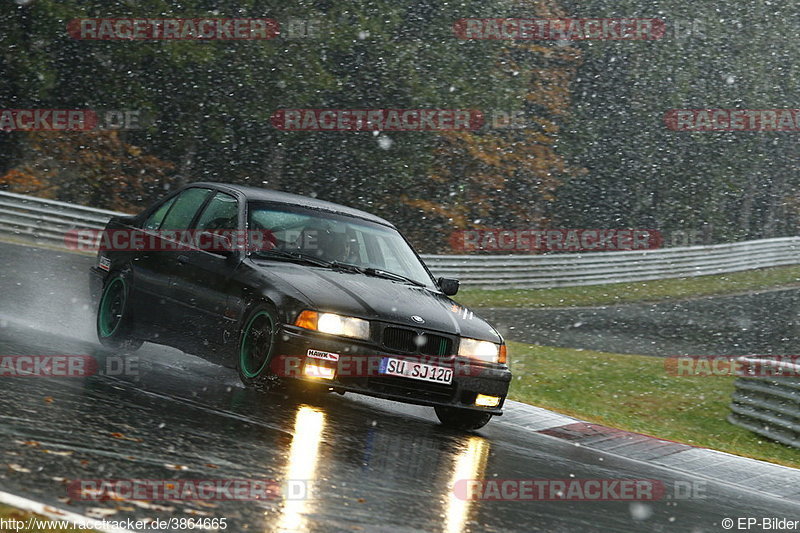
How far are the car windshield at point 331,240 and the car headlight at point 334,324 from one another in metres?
0.98

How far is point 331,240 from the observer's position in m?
8.48

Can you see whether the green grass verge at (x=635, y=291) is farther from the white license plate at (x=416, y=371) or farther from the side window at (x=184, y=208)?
the white license plate at (x=416, y=371)

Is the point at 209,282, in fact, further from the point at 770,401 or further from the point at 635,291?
the point at 635,291

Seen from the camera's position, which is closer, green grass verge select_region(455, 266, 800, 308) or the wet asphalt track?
the wet asphalt track

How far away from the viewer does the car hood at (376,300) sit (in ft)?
24.1

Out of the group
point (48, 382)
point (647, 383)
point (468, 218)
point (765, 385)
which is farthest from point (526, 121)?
point (48, 382)

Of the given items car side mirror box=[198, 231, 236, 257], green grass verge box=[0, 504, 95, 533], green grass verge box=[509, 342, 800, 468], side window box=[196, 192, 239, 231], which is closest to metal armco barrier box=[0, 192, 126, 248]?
green grass verge box=[509, 342, 800, 468]

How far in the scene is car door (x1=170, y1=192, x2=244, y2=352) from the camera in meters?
7.85

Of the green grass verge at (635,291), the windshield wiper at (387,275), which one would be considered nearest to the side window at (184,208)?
the windshield wiper at (387,275)

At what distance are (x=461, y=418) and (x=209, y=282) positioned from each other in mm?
2171

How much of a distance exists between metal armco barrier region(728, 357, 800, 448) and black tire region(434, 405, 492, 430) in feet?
14.7

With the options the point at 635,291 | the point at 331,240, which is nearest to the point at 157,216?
the point at 331,240

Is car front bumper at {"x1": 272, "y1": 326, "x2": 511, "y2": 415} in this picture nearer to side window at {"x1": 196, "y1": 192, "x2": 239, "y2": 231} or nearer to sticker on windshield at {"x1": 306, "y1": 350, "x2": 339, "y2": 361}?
sticker on windshield at {"x1": 306, "y1": 350, "x2": 339, "y2": 361}

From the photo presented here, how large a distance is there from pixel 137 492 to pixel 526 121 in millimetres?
37110
